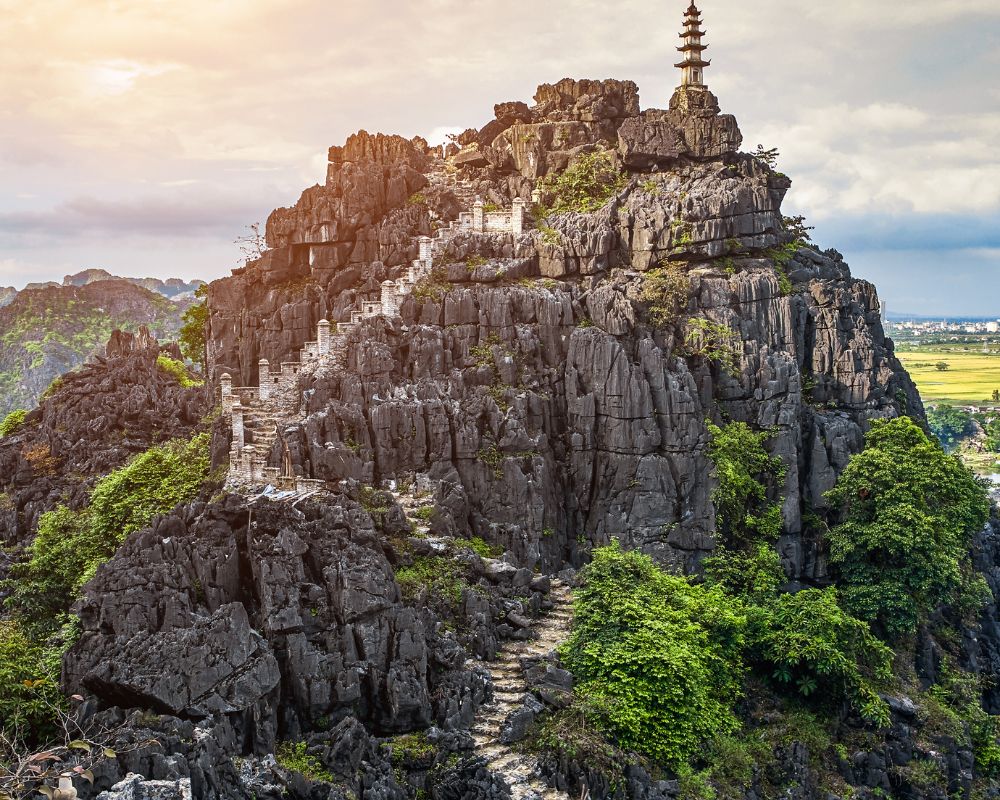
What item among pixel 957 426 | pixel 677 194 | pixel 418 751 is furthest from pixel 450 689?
pixel 957 426

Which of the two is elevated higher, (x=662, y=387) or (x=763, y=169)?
(x=763, y=169)

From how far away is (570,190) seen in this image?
2048 inches

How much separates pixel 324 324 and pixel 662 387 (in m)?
16.8

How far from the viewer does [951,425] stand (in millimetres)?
109750

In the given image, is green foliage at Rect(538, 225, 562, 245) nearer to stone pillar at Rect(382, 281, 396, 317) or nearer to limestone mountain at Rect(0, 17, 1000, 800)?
limestone mountain at Rect(0, 17, 1000, 800)

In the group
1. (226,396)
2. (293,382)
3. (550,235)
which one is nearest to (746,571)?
(550,235)

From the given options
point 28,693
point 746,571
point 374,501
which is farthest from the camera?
point 746,571

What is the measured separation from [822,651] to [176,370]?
4175 cm

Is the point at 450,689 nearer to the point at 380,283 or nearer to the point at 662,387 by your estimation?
the point at 662,387

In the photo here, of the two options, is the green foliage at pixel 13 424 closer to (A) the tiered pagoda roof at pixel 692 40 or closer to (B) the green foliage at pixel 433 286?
(B) the green foliage at pixel 433 286

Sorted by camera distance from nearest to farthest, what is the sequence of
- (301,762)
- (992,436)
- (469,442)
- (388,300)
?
(301,762)
(469,442)
(388,300)
(992,436)

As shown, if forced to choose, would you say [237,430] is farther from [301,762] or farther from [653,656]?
[653,656]

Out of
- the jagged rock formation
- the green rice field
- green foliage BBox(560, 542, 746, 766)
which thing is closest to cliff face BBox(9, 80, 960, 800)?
green foliage BBox(560, 542, 746, 766)

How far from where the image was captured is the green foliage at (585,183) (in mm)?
51125
